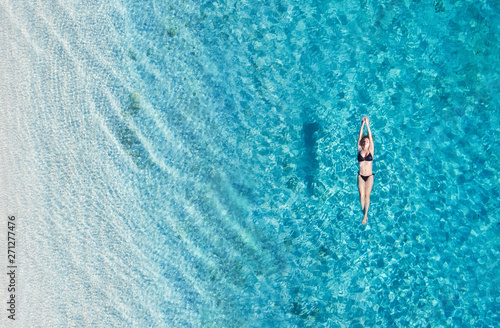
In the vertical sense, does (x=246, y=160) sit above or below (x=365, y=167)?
above

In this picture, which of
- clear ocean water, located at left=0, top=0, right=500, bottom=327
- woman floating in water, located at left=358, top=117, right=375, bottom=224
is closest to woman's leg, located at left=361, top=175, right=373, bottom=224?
woman floating in water, located at left=358, top=117, right=375, bottom=224

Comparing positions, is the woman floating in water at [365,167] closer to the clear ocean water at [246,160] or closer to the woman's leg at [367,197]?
the woman's leg at [367,197]

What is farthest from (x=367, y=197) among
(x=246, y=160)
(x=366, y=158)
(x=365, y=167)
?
(x=246, y=160)

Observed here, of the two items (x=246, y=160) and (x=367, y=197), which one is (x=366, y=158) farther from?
(x=246, y=160)

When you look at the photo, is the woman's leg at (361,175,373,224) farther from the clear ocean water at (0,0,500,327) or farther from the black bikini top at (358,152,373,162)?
the black bikini top at (358,152,373,162)

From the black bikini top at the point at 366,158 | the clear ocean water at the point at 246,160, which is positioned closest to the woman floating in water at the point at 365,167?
the black bikini top at the point at 366,158

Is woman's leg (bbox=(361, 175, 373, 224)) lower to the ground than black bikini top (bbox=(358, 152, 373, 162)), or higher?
lower

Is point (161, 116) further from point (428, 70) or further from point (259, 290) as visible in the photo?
point (428, 70)

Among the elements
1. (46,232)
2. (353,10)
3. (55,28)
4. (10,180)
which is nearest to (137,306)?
(46,232)
